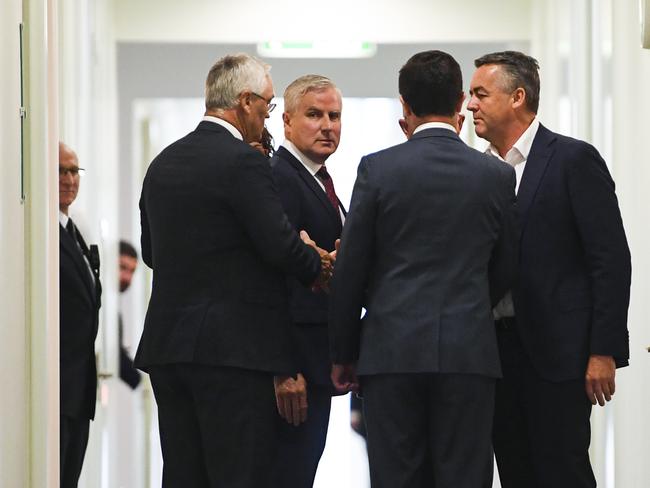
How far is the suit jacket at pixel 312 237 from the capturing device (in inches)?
141

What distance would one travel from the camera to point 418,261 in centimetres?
312

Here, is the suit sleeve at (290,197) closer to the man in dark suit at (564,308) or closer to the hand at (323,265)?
the hand at (323,265)

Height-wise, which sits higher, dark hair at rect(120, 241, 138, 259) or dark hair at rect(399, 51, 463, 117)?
dark hair at rect(399, 51, 463, 117)

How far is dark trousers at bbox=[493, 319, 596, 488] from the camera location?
3395 millimetres

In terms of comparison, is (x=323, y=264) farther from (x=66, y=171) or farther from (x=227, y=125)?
(x=66, y=171)

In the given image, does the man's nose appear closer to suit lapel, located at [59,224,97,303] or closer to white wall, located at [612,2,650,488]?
suit lapel, located at [59,224,97,303]

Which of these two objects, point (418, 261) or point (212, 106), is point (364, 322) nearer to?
point (418, 261)

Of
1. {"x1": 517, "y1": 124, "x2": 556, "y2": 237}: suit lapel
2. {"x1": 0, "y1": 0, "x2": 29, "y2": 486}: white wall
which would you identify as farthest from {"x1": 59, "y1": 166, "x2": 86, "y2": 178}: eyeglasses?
{"x1": 517, "y1": 124, "x2": 556, "y2": 237}: suit lapel

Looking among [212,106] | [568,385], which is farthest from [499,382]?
[212,106]

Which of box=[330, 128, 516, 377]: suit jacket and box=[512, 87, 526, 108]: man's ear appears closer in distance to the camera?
box=[330, 128, 516, 377]: suit jacket

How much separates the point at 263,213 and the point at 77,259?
1.33 metres

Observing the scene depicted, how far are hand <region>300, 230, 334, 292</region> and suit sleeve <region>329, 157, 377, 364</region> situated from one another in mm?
229

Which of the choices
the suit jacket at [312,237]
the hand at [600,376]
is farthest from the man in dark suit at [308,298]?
the hand at [600,376]

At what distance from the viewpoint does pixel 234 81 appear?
3.39 meters
